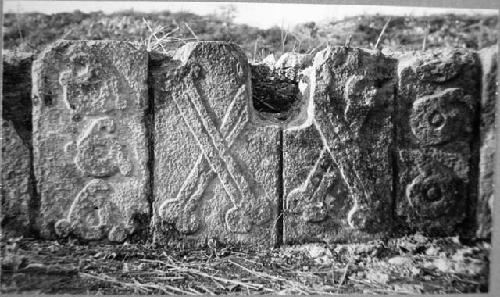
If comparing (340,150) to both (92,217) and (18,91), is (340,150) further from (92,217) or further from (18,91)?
(18,91)

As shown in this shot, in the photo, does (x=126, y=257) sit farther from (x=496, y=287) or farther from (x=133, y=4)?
(x=496, y=287)

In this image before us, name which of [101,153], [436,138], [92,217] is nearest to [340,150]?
[436,138]

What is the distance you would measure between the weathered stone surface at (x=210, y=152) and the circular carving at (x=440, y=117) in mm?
785

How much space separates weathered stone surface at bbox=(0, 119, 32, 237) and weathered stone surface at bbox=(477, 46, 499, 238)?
243 centimetres

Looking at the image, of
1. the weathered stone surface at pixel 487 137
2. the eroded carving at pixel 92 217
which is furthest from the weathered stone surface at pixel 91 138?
the weathered stone surface at pixel 487 137

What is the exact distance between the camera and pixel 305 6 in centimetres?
233

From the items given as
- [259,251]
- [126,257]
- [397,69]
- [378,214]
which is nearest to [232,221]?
[259,251]

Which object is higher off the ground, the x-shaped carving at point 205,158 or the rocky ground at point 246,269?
the x-shaped carving at point 205,158

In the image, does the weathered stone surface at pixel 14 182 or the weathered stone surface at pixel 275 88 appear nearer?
the weathered stone surface at pixel 14 182

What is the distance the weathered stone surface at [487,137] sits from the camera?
229 cm

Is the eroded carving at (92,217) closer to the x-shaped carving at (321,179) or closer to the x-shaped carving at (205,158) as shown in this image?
the x-shaped carving at (205,158)

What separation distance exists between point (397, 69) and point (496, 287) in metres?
1.32

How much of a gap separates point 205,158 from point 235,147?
17 cm

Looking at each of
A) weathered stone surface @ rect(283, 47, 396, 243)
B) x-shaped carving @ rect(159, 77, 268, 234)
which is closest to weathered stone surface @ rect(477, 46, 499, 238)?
weathered stone surface @ rect(283, 47, 396, 243)
